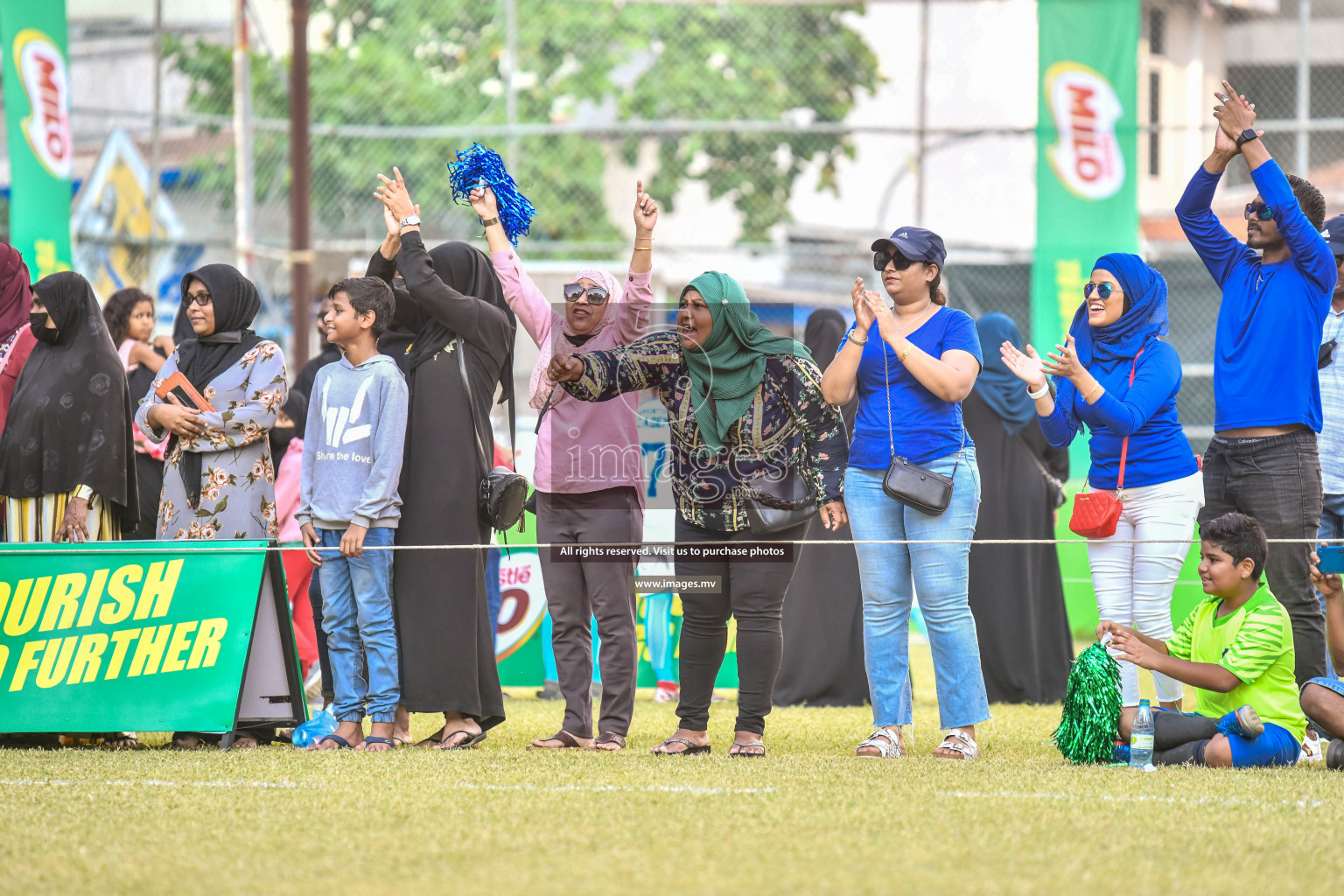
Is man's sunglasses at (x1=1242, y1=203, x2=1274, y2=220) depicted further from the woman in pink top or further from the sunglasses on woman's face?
the woman in pink top

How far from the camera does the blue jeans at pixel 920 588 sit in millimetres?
5473

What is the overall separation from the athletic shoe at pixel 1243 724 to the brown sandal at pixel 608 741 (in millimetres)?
2104

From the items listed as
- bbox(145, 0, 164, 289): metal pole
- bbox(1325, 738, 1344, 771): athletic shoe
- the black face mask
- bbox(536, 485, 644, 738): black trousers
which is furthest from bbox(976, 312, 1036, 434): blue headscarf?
bbox(145, 0, 164, 289): metal pole

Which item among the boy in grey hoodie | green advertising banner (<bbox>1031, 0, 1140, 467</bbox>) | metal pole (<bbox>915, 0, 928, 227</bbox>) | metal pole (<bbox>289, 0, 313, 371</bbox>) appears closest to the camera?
the boy in grey hoodie

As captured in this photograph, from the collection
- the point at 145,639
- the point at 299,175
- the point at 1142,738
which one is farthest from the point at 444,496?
the point at 299,175

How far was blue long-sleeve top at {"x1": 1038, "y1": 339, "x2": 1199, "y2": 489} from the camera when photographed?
18.2ft

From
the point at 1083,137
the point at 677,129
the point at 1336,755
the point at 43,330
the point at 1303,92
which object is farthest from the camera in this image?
the point at 677,129

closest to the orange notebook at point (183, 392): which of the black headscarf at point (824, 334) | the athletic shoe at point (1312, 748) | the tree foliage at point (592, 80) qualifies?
the black headscarf at point (824, 334)

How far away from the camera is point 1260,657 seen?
5.20m

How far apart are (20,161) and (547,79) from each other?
9.52 m

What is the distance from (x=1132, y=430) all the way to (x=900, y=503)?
877mm

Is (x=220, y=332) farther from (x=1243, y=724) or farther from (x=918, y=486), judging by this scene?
(x=1243, y=724)

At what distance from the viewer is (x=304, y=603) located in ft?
23.7

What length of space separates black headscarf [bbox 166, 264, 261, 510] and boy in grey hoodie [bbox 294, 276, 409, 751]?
55 centimetres
